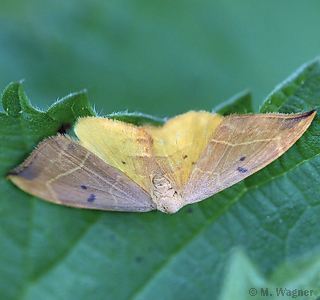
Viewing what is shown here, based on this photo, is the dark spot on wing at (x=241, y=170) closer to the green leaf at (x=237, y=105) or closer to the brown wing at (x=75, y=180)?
the green leaf at (x=237, y=105)

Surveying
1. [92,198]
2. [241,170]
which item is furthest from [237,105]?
[92,198]

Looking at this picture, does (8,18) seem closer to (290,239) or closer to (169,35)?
(169,35)

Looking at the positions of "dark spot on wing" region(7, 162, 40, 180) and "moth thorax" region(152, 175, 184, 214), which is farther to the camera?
"moth thorax" region(152, 175, 184, 214)

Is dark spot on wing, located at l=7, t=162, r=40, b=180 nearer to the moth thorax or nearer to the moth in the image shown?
the moth

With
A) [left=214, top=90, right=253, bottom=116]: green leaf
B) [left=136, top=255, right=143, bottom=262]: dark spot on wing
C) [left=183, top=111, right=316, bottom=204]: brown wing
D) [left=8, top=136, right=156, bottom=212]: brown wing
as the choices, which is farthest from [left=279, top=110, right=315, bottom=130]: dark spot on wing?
[left=136, top=255, right=143, bottom=262]: dark spot on wing

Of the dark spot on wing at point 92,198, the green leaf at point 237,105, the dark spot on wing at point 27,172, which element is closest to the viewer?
the green leaf at point 237,105

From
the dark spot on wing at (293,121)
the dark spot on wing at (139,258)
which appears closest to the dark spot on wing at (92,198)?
the dark spot on wing at (139,258)

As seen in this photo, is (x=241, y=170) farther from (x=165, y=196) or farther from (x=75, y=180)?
(x=75, y=180)

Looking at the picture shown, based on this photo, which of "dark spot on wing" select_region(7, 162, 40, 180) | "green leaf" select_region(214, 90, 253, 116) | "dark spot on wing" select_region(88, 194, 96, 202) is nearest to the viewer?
"green leaf" select_region(214, 90, 253, 116)
